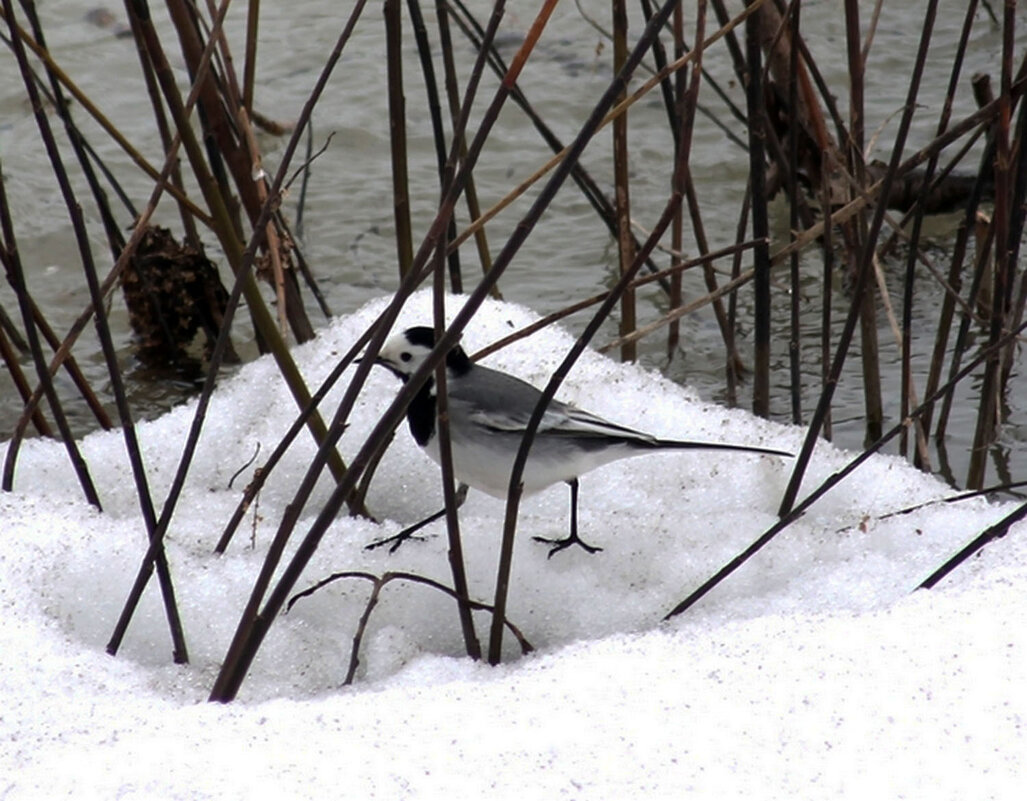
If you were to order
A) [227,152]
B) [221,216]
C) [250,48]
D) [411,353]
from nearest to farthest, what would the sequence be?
[221,216] < [227,152] < [411,353] < [250,48]

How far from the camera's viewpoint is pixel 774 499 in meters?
2.84

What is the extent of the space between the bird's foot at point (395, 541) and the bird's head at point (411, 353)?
36 centimetres

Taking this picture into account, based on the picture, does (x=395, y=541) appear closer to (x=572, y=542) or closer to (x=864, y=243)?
(x=572, y=542)

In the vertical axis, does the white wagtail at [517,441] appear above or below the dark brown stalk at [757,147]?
below

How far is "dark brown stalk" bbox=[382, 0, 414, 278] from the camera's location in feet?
8.00

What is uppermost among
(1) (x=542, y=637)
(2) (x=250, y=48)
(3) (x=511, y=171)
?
(2) (x=250, y=48)

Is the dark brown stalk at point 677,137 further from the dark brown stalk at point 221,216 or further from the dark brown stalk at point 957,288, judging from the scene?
the dark brown stalk at point 221,216

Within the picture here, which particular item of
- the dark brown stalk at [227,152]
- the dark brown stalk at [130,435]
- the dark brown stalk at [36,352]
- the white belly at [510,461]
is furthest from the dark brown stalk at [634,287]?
the dark brown stalk at [36,352]

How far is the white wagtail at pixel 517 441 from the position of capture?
2.56 meters

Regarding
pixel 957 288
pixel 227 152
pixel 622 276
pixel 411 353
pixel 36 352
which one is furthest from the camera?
pixel 957 288

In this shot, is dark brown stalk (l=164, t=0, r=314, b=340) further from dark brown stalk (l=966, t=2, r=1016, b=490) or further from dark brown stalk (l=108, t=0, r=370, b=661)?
dark brown stalk (l=966, t=2, r=1016, b=490)

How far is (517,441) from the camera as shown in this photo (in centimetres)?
260

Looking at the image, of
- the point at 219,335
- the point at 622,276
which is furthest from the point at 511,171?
the point at 622,276

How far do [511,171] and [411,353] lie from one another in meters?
2.90
